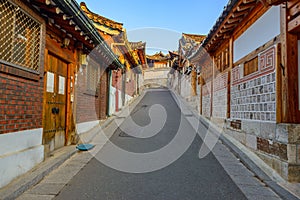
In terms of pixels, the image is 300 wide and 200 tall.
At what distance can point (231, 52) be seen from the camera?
735cm

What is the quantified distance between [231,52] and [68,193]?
20.9 ft

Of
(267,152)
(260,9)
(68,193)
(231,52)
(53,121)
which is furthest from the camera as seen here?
(231,52)

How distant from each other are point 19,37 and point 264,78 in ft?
16.9

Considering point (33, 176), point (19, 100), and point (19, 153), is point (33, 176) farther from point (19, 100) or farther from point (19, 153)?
point (19, 100)

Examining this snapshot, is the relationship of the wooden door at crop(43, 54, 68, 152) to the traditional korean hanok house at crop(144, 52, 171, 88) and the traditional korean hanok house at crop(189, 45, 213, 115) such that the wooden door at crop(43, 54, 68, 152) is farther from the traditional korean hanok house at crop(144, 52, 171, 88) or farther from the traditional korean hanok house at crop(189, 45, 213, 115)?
the traditional korean hanok house at crop(144, 52, 171, 88)

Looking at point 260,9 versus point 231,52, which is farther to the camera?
point 231,52

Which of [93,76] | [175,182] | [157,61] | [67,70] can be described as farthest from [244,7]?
[157,61]

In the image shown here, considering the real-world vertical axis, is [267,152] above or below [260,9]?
below

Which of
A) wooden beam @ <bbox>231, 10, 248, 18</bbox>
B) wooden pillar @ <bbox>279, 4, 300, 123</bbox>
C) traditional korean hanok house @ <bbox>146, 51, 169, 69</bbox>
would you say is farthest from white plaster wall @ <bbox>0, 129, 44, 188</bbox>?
traditional korean hanok house @ <bbox>146, 51, 169, 69</bbox>

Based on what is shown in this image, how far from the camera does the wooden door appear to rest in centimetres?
529

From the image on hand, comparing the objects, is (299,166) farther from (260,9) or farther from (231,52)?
(231,52)

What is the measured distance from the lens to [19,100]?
392 centimetres

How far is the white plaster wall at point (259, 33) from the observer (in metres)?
4.64

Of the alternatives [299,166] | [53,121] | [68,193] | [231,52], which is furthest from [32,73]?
[231,52]
